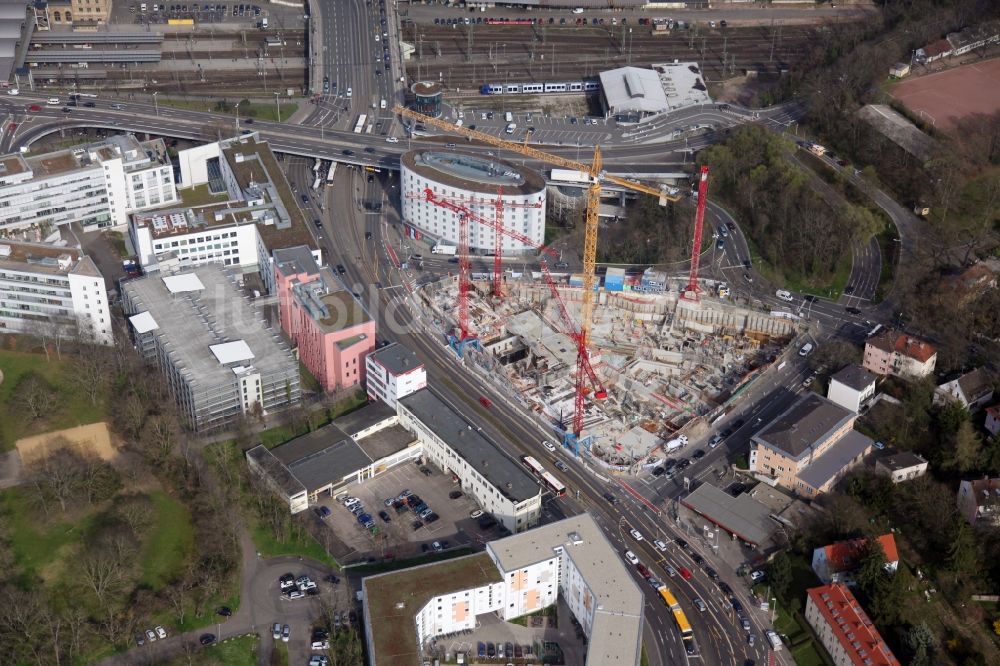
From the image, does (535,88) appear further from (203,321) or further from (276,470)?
(276,470)

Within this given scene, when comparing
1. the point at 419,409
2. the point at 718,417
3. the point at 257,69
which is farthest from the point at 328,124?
the point at 718,417

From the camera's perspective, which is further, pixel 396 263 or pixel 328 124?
pixel 328 124

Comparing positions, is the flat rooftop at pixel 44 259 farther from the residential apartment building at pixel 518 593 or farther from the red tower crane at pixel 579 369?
the residential apartment building at pixel 518 593

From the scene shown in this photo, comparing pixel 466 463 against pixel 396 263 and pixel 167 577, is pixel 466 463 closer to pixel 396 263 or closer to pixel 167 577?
pixel 167 577

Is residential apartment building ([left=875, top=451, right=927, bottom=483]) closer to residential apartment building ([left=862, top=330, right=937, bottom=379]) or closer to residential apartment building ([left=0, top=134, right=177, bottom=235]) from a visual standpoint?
residential apartment building ([left=862, top=330, right=937, bottom=379])

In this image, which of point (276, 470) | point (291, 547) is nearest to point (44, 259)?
point (276, 470)

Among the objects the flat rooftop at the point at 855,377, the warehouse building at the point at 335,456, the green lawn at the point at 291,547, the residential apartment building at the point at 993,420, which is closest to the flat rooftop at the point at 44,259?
the warehouse building at the point at 335,456
